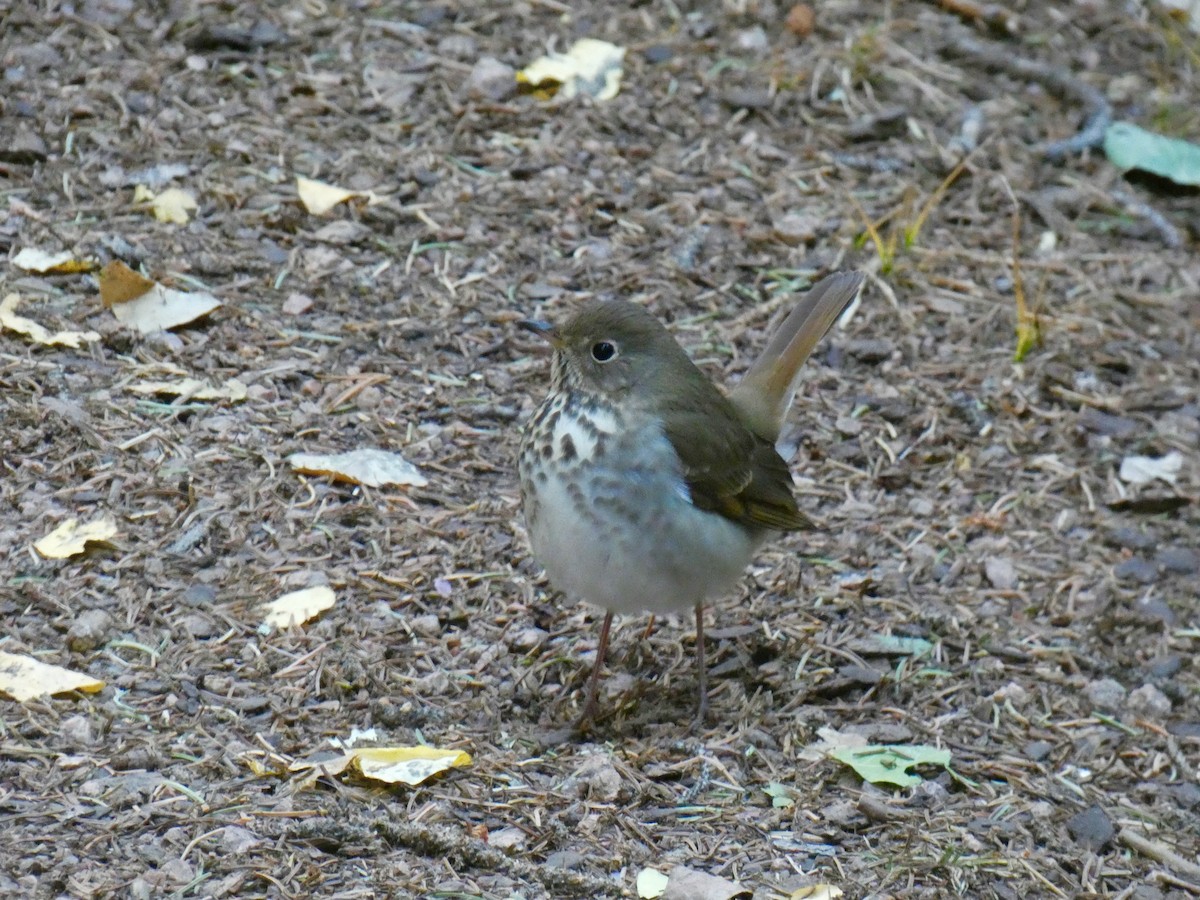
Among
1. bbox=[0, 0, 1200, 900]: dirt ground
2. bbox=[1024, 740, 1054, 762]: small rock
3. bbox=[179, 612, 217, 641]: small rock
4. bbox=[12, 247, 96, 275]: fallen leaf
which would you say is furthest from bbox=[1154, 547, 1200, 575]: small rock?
bbox=[12, 247, 96, 275]: fallen leaf

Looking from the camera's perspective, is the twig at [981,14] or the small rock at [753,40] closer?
the small rock at [753,40]

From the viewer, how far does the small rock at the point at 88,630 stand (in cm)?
394

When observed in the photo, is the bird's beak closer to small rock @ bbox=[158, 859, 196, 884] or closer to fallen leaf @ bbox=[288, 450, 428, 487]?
Answer: fallen leaf @ bbox=[288, 450, 428, 487]

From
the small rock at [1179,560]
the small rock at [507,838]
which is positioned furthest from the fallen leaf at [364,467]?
the small rock at [1179,560]

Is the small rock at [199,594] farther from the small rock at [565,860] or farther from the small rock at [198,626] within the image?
the small rock at [565,860]

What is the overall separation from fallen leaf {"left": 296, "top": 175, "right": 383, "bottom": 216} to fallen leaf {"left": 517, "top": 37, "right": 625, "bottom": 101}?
101 cm

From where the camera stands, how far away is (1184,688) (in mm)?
4707

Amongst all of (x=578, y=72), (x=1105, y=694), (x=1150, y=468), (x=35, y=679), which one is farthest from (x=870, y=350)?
(x=35, y=679)

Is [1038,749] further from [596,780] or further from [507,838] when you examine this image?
[507,838]

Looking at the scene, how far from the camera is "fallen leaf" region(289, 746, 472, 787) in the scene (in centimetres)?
364

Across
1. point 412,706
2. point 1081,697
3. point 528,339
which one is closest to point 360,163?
point 528,339

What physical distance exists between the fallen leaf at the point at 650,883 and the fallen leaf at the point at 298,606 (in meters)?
1.24

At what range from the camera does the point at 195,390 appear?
16.0 feet

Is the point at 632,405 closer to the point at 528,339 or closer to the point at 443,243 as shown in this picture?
the point at 528,339
